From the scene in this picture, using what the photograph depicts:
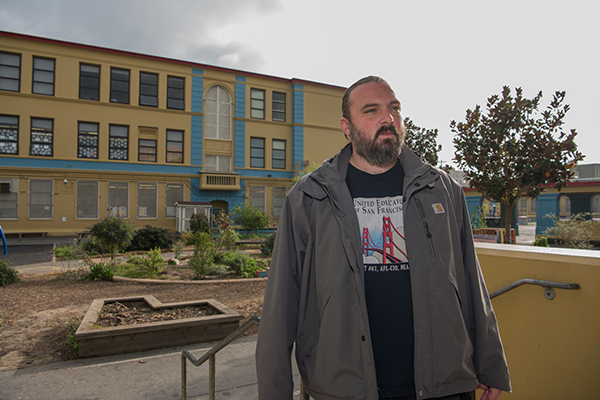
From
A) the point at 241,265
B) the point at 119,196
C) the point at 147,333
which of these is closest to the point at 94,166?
the point at 119,196

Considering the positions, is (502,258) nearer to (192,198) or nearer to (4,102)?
(192,198)

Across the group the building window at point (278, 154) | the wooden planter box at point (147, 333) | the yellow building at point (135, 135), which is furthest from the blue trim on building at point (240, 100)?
the wooden planter box at point (147, 333)

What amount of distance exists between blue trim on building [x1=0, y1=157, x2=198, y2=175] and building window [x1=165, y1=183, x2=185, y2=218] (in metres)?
1.03

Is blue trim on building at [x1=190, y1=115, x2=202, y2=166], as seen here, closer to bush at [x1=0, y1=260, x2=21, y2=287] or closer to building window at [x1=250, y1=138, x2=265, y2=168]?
building window at [x1=250, y1=138, x2=265, y2=168]

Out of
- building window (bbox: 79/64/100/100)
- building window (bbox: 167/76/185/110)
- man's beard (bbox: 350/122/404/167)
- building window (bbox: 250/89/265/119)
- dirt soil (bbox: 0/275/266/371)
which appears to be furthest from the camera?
building window (bbox: 250/89/265/119)

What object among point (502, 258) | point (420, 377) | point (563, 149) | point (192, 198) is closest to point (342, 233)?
point (420, 377)

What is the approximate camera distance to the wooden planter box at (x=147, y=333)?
4.73m

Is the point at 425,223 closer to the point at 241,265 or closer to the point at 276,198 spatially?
the point at 241,265

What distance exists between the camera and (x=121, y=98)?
87.6ft

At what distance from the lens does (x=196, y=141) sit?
1120 inches

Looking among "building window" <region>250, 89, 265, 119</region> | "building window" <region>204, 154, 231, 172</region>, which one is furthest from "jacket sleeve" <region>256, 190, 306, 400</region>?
"building window" <region>250, 89, 265, 119</region>

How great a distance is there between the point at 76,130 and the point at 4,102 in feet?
13.8

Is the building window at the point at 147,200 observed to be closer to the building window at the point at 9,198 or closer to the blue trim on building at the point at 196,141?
the blue trim on building at the point at 196,141

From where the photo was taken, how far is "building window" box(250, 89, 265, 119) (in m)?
30.8
